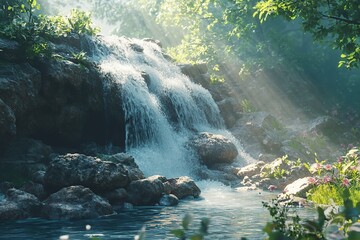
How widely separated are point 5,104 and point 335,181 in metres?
11.4

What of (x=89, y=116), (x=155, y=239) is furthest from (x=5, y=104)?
(x=155, y=239)

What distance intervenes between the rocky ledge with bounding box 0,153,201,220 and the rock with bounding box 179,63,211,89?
54.6ft

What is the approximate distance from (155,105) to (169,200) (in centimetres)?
1046

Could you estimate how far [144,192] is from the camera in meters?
15.4

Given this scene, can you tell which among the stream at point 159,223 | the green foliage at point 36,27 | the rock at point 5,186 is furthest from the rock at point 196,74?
the rock at point 5,186

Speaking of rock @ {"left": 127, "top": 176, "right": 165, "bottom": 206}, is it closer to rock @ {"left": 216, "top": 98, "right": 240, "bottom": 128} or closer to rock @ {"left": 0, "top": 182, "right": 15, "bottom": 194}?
rock @ {"left": 0, "top": 182, "right": 15, "bottom": 194}

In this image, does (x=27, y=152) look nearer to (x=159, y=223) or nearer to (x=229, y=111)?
(x=159, y=223)

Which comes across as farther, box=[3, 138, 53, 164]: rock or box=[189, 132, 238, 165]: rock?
box=[189, 132, 238, 165]: rock

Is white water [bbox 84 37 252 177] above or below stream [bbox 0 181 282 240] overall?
above

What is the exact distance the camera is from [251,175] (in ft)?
72.6

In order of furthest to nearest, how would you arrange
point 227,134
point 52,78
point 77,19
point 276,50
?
point 276,50
point 227,134
point 77,19
point 52,78

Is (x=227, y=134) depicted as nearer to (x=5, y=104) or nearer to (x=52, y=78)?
(x=52, y=78)

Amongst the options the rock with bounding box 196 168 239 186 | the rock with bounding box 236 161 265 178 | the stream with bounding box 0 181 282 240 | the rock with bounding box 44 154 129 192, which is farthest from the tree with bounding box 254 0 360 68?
the rock with bounding box 236 161 265 178

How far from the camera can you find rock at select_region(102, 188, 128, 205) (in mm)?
14812
